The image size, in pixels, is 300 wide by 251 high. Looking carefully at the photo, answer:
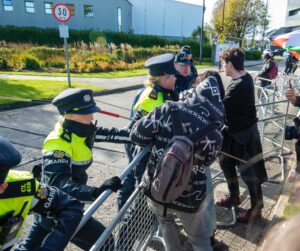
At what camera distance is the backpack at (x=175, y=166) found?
205cm

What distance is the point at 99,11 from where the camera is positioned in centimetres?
3959

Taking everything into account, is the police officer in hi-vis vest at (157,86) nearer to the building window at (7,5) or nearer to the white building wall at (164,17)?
the building window at (7,5)

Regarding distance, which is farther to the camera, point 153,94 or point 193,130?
point 153,94

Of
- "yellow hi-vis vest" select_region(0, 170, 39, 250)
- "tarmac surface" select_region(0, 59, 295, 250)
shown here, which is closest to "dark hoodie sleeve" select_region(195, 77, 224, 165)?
"yellow hi-vis vest" select_region(0, 170, 39, 250)

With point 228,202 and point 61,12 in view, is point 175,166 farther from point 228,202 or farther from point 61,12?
point 61,12

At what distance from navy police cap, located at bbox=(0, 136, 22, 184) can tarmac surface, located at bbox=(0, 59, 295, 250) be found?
187cm

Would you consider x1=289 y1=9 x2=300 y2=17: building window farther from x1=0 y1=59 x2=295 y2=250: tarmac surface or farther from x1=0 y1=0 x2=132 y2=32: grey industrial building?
x1=0 y1=59 x2=295 y2=250: tarmac surface

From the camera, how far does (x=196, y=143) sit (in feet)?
7.13

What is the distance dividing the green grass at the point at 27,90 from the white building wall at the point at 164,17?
3605 centimetres

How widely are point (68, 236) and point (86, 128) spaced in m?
0.86

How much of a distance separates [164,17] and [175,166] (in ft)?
168

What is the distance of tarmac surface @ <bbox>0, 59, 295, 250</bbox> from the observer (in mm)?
3602

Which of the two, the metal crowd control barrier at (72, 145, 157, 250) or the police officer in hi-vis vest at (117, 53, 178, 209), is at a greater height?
the police officer in hi-vis vest at (117, 53, 178, 209)

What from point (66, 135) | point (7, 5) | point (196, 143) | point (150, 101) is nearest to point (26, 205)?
point (66, 135)
